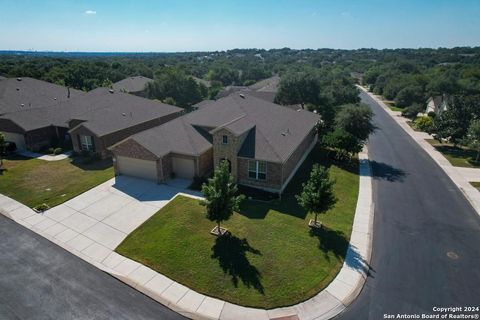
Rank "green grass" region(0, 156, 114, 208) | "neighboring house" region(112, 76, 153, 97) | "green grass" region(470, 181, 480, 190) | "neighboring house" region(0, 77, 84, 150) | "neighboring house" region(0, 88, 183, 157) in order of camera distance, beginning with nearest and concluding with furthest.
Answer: "green grass" region(0, 156, 114, 208) < "green grass" region(470, 181, 480, 190) < "neighboring house" region(0, 88, 183, 157) < "neighboring house" region(0, 77, 84, 150) < "neighboring house" region(112, 76, 153, 97)

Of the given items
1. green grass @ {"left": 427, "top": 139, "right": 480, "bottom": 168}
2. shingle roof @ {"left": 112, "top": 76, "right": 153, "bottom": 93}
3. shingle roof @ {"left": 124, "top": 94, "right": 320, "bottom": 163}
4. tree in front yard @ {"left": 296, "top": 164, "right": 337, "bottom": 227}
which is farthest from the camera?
shingle roof @ {"left": 112, "top": 76, "right": 153, "bottom": 93}

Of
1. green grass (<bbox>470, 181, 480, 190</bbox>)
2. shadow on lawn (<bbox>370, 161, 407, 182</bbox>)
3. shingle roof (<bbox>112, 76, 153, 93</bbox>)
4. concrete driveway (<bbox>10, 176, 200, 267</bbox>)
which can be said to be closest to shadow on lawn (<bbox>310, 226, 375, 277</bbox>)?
concrete driveway (<bbox>10, 176, 200, 267</bbox>)

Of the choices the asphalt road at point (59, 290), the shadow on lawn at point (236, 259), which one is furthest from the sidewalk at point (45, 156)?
the shadow on lawn at point (236, 259)

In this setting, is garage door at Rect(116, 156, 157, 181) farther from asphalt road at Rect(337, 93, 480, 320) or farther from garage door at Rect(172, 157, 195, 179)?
asphalt road at Rect(337, 93, 480, 320)

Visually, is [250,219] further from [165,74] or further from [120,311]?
[165,74]

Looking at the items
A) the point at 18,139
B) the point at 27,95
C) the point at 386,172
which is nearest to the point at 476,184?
the point at 386,172

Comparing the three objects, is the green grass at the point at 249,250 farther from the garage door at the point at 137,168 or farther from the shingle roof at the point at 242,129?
the shingle roof at the point at 242,129

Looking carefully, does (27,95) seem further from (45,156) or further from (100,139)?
(100,139)
